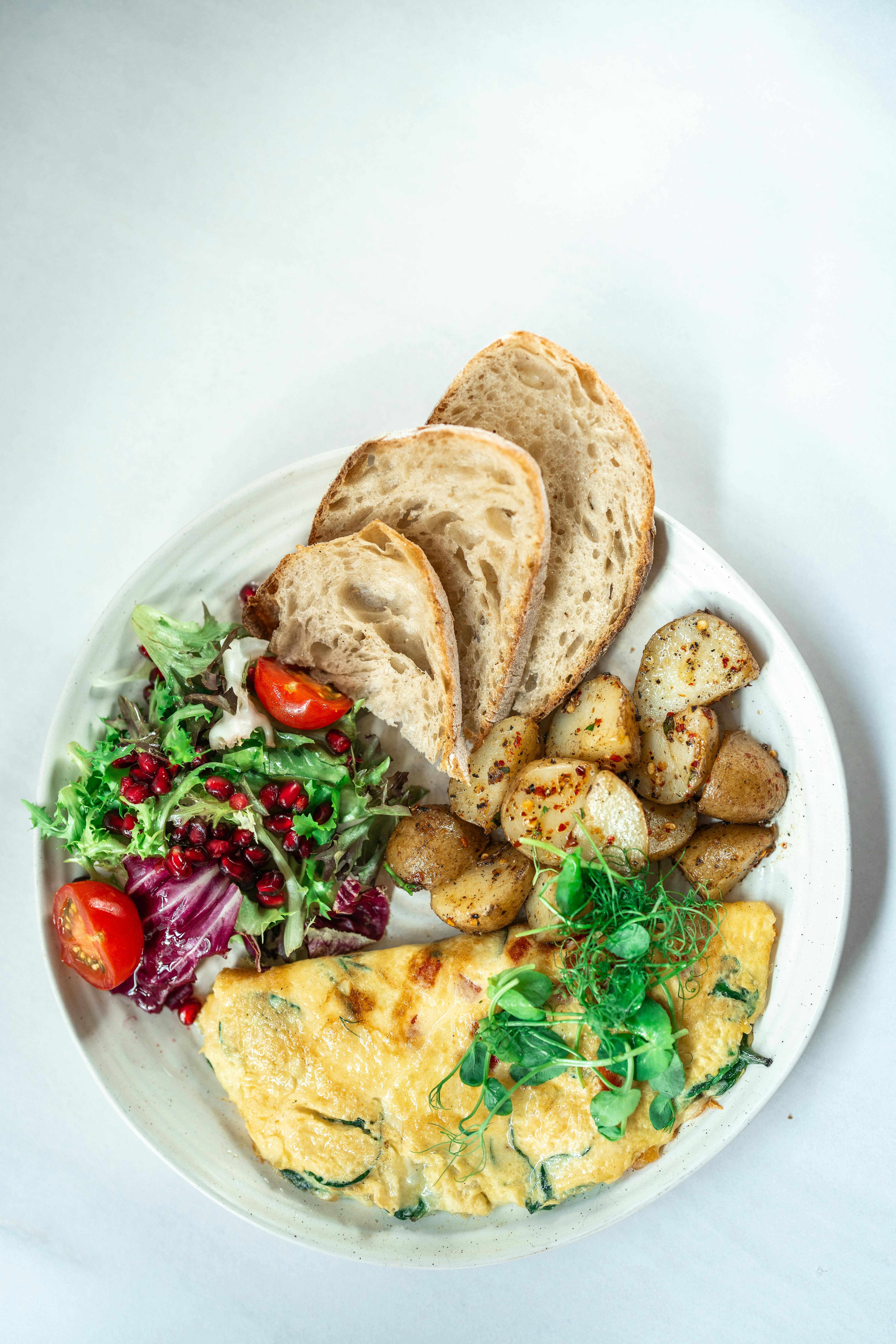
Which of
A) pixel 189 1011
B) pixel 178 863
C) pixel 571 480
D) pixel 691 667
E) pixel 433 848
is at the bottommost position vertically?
pixel 189 1011

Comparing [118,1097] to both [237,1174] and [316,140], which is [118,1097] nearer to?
[237,1174]

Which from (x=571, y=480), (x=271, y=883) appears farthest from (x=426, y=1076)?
(x=571, y=480)

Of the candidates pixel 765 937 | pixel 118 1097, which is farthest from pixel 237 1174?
pixel 765 937

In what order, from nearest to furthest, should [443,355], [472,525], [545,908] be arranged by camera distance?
[545,908] → [472,525] → [443,355]

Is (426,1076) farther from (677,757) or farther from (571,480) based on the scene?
(571,480)

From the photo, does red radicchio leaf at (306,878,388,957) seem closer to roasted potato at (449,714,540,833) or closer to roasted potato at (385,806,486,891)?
roasted potato at (385,806,486,891)

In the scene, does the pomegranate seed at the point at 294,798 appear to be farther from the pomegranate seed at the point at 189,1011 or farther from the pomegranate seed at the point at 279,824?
the pomegranate seed at the point at 189,1011
